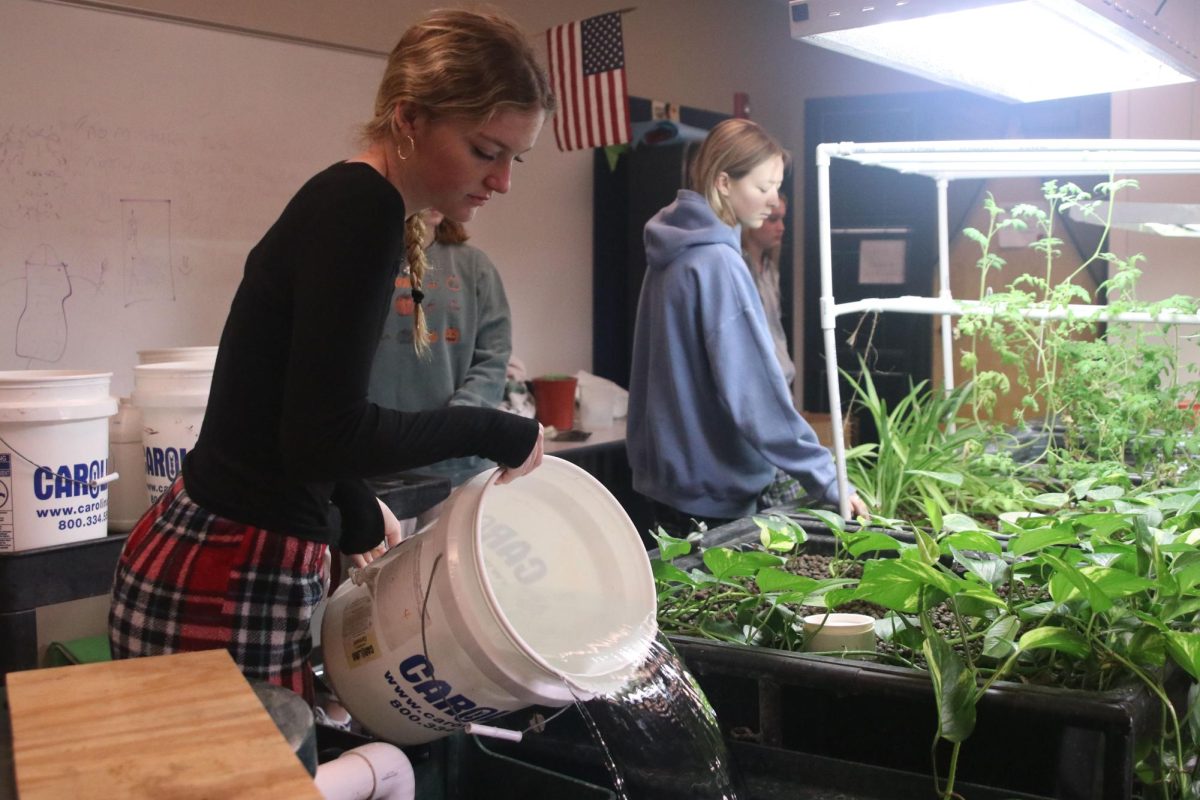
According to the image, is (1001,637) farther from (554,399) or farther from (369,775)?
(554,399)

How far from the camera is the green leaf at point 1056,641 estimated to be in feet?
3.88

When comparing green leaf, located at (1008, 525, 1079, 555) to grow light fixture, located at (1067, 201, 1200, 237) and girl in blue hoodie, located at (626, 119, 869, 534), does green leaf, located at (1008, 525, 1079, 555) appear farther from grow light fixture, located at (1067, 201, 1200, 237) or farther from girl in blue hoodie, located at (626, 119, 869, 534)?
grow light fixture, located at (1067, 201, 1200, 237)

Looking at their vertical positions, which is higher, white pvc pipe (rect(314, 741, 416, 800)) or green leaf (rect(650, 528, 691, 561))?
green leaf (rect(650, 528, 691, 561))

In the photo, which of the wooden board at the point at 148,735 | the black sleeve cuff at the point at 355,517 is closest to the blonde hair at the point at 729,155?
the black sleeve cuff at the point at 355,517

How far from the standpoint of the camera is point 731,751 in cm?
122

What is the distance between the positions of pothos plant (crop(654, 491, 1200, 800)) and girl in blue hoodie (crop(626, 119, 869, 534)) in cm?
76

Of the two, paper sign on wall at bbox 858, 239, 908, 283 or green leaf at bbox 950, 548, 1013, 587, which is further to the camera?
paper sign on wall at bbox 858, 239, 908, 283

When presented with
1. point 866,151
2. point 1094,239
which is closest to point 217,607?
point 866,151

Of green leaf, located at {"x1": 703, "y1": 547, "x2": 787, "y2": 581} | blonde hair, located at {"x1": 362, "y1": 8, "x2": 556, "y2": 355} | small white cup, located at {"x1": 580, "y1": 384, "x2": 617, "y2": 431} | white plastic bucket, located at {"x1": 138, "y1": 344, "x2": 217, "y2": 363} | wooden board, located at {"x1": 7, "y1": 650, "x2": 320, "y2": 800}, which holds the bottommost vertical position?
small white cup, located at {"x1": 580, "y1": 384, "x2": 617, "y2": 431}

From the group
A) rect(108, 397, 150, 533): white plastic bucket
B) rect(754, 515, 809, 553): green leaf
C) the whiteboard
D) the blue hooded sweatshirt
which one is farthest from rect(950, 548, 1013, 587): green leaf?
the whiteboard

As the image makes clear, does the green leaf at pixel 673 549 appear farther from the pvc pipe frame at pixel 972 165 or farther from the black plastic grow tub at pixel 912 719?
the pvc pipe frame at pixel 972 165

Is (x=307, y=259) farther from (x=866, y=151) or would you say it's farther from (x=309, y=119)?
(x=309, y=119)

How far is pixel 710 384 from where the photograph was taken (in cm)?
237

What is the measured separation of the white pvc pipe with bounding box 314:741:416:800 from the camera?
1.05 meters
